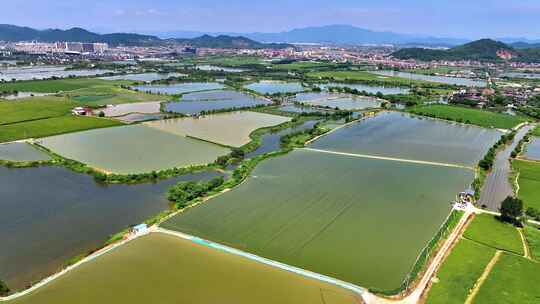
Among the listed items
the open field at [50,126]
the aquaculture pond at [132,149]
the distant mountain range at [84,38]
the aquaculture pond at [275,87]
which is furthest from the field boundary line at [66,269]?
the distant mountain range at [84,38]

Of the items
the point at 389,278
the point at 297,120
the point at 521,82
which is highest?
the point at 521,82

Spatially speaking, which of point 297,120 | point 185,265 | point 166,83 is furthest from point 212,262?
point 166,83

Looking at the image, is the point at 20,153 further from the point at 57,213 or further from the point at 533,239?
the point at 533,239

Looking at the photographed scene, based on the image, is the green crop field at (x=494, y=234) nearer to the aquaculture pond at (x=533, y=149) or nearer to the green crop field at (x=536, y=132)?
the aquaculture pond at (x=533, y=149)

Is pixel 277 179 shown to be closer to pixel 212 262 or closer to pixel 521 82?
pixel 212 262

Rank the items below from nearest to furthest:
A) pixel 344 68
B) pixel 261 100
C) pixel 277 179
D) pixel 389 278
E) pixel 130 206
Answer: pixel 389 278
pixel 130 206
pixel 277 179
pixel 261 100
pixel 344 68

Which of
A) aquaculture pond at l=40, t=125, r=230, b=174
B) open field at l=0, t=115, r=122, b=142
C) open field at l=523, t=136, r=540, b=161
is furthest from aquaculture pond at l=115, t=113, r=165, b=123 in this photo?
open field at l=523, t=136, r=540, b=161

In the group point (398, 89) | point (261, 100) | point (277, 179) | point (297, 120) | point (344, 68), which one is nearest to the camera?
point (277, 179)
